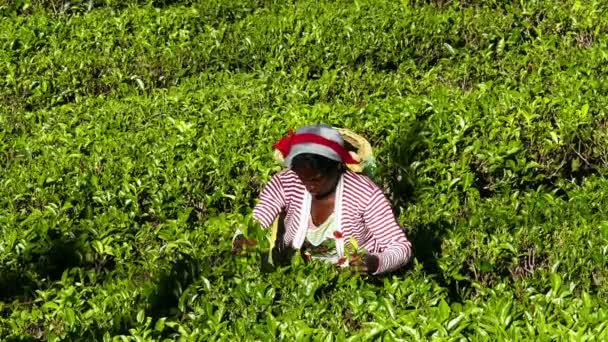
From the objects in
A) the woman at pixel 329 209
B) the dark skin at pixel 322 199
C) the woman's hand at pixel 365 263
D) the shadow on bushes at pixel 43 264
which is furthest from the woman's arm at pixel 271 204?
the shadow on bushes at pixel 43 264

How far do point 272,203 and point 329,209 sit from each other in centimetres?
30

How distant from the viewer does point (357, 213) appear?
591 cm

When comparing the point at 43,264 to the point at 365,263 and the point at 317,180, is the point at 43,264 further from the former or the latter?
the point at 365,263

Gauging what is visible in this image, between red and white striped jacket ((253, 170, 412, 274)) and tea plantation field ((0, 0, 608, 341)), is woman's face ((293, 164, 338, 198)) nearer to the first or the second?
red and white striped jacket ((253, 170, 412, 274))

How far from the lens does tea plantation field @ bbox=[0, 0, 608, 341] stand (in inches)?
209

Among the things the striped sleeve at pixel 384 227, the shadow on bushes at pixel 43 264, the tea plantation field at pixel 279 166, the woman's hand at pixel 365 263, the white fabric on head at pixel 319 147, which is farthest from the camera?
the shadow on bushes at pixel 43 264

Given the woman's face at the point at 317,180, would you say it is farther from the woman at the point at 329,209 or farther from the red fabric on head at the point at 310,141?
the red fabric on head at the point at 310,141

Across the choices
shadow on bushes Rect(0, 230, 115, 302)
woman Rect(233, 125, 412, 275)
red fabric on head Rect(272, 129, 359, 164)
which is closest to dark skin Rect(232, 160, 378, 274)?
woman Rect(233, 125, 412, 275)

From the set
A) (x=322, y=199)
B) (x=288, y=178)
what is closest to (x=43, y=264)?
(x=288, y=178)

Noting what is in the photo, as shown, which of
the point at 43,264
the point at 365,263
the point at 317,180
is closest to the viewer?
the point at 365,263

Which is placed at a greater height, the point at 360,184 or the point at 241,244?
the point at 360,184

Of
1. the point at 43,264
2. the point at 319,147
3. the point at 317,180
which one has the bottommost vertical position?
the point at 43,264

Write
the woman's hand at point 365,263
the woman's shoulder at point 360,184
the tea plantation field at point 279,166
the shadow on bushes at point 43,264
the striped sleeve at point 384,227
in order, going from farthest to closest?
the shadow on bushes at point 43,264 < the woman's shoulder at point 360,184 < the striped sleeve at point 384,227 < the woman's hand at point 365,263 < the tea plantation field at point 279,166

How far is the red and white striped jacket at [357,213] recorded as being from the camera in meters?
5.80
